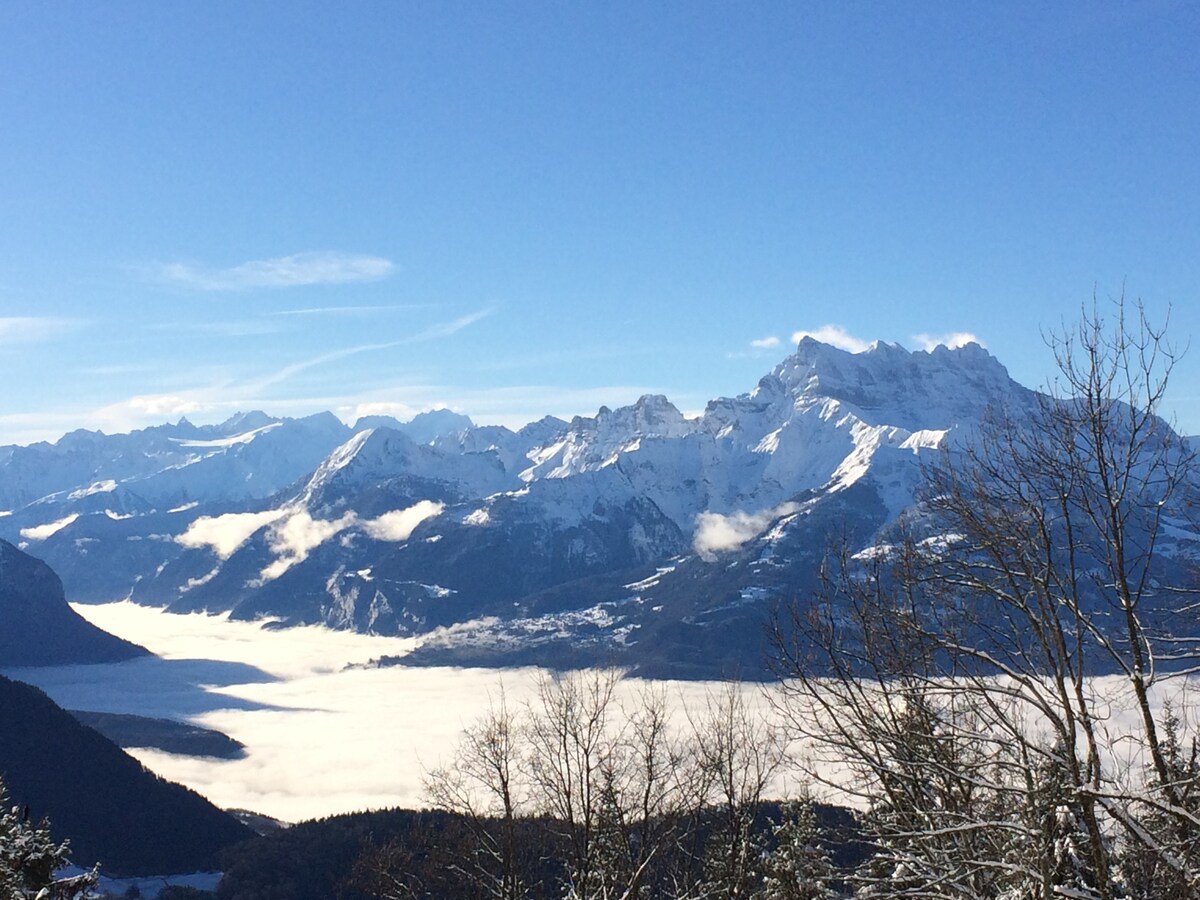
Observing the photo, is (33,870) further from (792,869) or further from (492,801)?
(792,869)

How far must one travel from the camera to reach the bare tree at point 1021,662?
11.5 m

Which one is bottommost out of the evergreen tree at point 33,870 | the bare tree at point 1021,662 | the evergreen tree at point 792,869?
the evergreen tree at point 792,869

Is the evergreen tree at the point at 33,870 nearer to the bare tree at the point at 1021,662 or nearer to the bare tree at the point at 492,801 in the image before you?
the bare tree at the point at 492,801

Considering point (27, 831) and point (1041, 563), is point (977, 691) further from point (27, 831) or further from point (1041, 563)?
point (27, 831)

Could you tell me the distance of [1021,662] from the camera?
13.7 meters

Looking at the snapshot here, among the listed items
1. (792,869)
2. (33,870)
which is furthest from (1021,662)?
(33,870)

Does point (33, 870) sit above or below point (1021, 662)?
below

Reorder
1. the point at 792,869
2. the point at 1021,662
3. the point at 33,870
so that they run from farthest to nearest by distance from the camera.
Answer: the point at 792,869 → the point at 33,870 → the point at 1021,662

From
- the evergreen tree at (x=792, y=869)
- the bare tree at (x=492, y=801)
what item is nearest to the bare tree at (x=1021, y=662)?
the bare tree at (x=492, y=801)

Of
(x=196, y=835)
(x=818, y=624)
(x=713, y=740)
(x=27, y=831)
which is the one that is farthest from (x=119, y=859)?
(x=818, y=624)

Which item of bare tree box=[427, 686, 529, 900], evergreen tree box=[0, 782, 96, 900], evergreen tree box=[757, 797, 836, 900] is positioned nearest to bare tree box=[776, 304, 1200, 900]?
bare tree box=[427, 686, 529, 900]

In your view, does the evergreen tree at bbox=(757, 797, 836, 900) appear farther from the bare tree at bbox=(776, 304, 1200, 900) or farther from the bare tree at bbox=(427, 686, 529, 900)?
the bare tree at bbox=(776, 304, 1200, 900)

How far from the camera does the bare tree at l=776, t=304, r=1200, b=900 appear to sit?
1154 cm

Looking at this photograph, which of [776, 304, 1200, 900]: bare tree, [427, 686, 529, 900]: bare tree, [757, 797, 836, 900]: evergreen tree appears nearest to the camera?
[776, 304, 1200, 900]: bare tree
